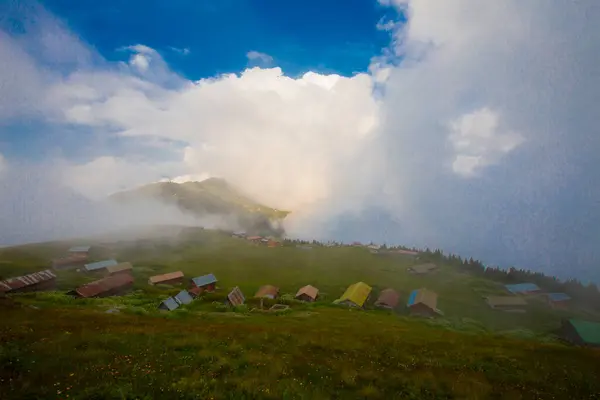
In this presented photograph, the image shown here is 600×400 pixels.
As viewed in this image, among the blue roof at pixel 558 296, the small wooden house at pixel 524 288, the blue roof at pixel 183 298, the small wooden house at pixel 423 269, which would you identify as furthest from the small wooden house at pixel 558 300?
the blue roof at pixel 183 298

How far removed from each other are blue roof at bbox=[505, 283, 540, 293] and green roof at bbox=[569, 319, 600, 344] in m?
49.7

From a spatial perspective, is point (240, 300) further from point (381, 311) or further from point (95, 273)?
point (95, 273)

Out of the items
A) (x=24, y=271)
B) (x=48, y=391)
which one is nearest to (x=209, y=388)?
(x=48, y=391)

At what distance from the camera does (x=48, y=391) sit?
34.8ft

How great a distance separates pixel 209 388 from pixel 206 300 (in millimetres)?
76041

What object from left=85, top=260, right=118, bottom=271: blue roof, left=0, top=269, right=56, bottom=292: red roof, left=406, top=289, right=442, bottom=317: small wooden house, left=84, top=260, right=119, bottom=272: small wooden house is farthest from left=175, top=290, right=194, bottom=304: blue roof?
left=406, top=289, right=442, bottom=317: small wooden house

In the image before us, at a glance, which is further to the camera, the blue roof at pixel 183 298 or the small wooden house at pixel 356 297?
the small wooden house at pixel 356 297

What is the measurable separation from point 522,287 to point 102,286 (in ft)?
476

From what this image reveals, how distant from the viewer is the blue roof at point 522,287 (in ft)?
381

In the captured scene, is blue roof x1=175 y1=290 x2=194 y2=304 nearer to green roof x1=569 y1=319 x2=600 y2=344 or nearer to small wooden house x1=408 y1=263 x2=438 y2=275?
green roof x1=569 y1=319 x2=600 y2=344

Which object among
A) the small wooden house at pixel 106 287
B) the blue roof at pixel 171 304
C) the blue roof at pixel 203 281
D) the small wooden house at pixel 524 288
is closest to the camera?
the blue roof at pixel 171 304

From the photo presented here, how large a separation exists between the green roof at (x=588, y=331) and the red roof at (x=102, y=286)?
376 ft

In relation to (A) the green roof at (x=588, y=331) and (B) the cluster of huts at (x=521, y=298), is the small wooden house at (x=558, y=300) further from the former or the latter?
(A) the green roof at (x=588, y=331)

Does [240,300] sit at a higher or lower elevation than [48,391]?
lower
